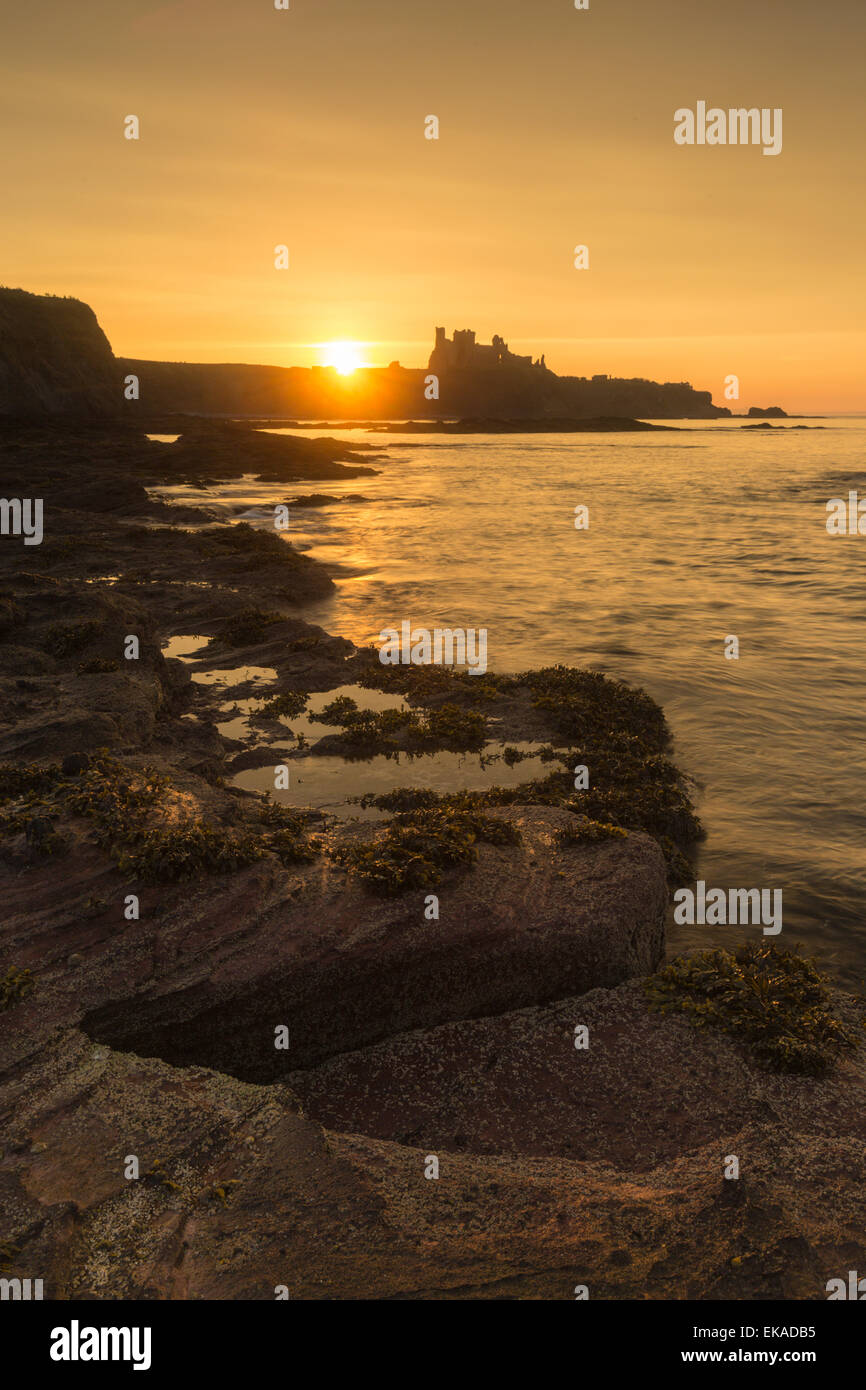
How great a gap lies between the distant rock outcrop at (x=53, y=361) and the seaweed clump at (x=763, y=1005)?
115 meters

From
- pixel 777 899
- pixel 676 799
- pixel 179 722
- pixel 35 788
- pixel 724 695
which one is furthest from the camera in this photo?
pixel 724 695

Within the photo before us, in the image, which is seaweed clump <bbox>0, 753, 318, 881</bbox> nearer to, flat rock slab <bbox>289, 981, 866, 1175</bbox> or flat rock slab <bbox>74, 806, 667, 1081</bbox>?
flat rock slab <bbox>74, 806, 667, 1081</bbox>

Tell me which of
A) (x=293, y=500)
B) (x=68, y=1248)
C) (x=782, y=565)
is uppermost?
(x=293, y=500)

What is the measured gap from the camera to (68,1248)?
5156mm

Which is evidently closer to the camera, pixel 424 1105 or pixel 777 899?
pixel 424 1105

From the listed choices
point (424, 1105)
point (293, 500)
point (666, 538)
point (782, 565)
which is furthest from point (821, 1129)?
point (293, 500)

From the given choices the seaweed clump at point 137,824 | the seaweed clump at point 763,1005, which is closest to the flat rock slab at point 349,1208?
the seaweed clump at point 763,1005

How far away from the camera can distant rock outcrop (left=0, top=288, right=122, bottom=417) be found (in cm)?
10169

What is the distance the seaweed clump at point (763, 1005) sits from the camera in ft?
25.2

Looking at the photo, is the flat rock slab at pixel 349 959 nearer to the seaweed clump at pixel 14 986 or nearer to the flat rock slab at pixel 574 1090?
the flat rock slab at pixel 574 1090

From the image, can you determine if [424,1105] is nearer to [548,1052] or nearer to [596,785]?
[548,1052]

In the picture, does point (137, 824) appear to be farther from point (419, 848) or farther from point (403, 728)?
point (403, 728)

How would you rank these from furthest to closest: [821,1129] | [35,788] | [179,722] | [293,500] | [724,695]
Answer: [293,500], [724,695], [179,722], [35,788], [821,1129]

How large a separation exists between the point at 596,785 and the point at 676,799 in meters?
1.43
